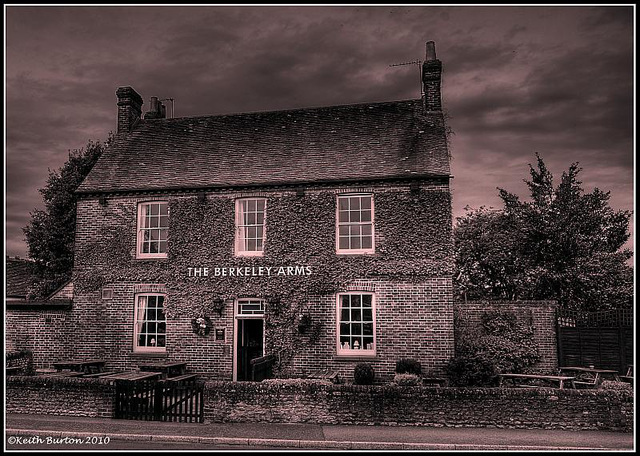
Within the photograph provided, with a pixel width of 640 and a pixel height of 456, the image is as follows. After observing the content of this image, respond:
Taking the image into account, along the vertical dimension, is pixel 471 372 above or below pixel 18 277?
→ below

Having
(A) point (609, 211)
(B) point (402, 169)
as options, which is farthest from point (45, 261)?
(A) point (609, 211)

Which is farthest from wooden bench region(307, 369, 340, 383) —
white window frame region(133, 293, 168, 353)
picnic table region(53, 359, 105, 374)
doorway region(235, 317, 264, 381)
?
picnic table region(53, 359, 105, 374)

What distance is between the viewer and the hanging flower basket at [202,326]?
56.5ft

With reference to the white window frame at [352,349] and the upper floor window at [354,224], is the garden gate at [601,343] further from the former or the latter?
the upper floor window at [354,224]

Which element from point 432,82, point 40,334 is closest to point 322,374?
point 40,334

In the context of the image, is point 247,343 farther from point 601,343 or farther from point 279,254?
point 601,343

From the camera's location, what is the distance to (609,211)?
1059 inches

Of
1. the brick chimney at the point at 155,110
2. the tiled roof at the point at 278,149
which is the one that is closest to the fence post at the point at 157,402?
the tiled roof at the point at 278,149

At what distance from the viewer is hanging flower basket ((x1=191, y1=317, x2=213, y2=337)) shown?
1722cm

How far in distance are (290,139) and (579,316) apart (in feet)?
38.9

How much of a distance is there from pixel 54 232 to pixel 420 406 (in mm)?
26216

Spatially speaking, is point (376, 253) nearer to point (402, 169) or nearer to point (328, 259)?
point (328, 259)

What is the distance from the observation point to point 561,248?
26.5 meters

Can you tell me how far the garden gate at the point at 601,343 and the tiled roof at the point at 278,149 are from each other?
703 centimetres
